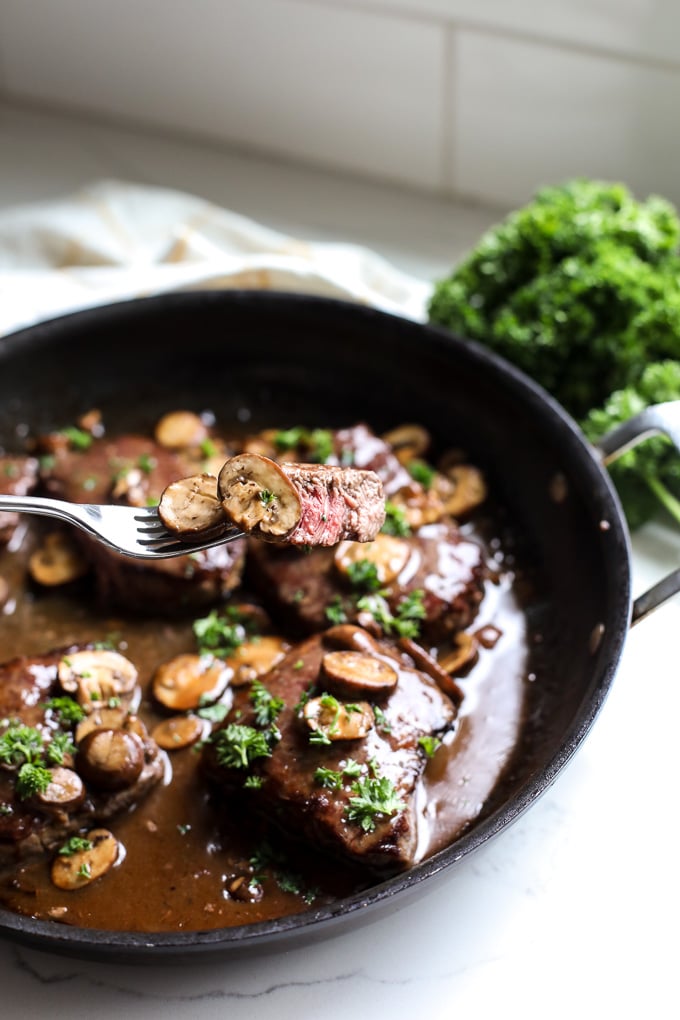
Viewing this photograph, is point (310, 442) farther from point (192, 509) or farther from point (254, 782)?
→ point (254, 782)

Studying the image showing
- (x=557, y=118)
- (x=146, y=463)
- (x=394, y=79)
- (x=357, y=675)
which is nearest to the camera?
(x=357, y=675)

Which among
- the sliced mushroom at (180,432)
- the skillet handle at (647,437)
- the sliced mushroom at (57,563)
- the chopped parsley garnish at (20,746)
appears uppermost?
the skillet handle at (647,437)

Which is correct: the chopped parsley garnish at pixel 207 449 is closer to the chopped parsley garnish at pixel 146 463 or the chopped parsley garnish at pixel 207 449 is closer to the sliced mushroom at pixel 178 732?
the chopped parsley garnish at pixel 146 463

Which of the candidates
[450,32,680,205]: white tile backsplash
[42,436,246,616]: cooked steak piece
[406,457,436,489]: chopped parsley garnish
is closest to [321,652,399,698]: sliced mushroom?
[42,436,246,616]: cooked steak piece

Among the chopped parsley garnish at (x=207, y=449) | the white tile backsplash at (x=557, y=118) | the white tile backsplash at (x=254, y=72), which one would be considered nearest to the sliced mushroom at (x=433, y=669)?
the chopped parsley garnish at (x=207, y=449)

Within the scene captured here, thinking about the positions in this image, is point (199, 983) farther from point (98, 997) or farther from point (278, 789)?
point (278, 789)

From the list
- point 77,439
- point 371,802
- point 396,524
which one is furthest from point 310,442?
point 371,802

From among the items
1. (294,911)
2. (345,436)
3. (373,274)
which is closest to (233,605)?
(345,436)
